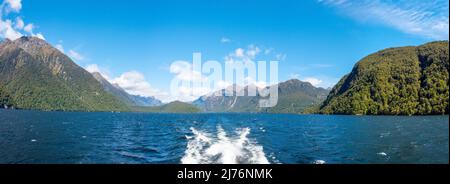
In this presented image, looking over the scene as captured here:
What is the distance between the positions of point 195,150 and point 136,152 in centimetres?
753

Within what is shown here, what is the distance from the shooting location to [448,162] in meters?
31.5
